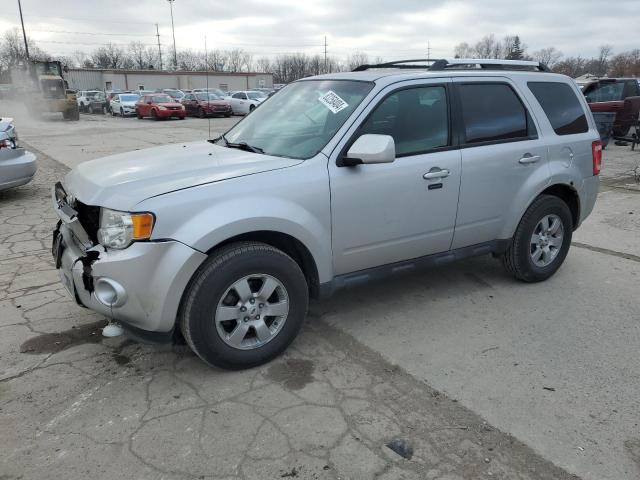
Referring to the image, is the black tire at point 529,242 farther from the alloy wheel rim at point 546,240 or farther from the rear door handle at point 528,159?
the rear door handle at point 528,159

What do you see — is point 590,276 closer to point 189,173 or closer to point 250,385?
point 250,385

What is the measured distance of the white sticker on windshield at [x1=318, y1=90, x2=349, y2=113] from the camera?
3596 mm

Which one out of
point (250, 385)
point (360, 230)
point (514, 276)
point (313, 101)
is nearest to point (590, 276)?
point (514, 276)

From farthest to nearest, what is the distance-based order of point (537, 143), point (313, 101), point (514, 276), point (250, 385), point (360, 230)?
point (514, 276) < point (537, 143) < point (313, 101) < point (360, 230) < point (250, 385)

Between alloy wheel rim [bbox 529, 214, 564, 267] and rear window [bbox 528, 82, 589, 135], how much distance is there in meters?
0.79

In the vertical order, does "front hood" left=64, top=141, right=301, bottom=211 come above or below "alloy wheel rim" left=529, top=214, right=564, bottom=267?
above

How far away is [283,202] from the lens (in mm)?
3125

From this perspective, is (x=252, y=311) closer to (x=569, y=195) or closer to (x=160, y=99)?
(x=569, y=195)

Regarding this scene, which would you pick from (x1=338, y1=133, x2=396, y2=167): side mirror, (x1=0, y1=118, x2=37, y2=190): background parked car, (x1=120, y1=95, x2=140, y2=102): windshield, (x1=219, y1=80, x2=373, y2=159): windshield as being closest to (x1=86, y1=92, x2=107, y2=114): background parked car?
(x1=120, y1=95, x2=140, y2=102): windshield

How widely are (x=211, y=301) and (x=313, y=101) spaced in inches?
69.4

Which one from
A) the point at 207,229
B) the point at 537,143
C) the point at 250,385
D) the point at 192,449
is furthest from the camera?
the point at 537,143

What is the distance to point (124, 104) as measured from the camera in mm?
33938

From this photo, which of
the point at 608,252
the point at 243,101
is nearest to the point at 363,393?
the point at 608,252

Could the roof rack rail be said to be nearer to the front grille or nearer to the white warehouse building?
the front grille
